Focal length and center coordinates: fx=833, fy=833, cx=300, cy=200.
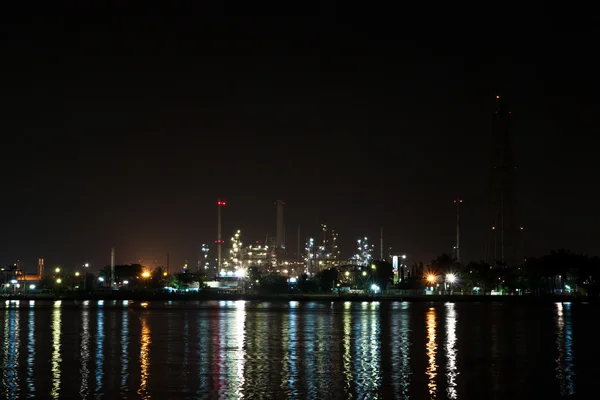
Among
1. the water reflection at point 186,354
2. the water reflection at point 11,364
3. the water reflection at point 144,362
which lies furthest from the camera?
the water reflection at point 186,354

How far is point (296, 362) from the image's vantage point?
3309 centimetres

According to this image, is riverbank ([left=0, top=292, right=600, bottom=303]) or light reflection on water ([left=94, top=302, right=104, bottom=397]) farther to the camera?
riverbank ([left=0, top=292, right=600, bottom=303])

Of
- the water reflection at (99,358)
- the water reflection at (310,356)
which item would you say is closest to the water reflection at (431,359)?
the water reflection at (310,356)

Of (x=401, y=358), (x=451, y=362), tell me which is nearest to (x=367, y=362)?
A: (x=401, y=358)

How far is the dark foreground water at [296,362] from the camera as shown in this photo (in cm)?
2570

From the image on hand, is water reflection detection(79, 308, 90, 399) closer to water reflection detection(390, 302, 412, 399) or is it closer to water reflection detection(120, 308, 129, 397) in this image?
water reflection detection(120, 308, 129, 397)

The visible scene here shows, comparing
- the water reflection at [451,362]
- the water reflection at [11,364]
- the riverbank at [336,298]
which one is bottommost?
the riverbank at [336,298]

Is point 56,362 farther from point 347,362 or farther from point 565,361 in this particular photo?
point 565,361

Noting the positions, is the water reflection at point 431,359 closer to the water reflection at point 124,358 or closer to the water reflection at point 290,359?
the water reflection at point 290,359

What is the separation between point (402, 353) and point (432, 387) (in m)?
10.6

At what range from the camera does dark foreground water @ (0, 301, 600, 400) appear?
25703 mm

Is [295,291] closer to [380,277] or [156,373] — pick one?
[380,277]

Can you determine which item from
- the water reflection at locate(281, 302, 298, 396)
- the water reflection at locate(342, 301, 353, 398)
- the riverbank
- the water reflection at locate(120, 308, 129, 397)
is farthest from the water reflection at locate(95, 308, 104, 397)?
the riverbank

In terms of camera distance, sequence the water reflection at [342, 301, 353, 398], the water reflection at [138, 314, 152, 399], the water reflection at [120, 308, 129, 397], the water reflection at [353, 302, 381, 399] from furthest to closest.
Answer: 1. the water reflection at [120, 308, 129, 397]
2. the water reflection at [342, 301, 353, 398]
3. the water reflection at [353, 302, 381, 399]
4. the water reflection at [138, 314, 152, 399]
